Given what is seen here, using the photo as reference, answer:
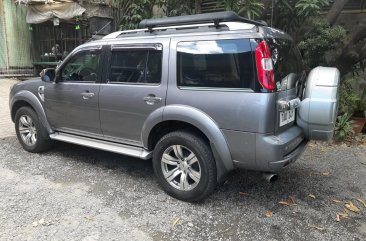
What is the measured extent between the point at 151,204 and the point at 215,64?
168 cm

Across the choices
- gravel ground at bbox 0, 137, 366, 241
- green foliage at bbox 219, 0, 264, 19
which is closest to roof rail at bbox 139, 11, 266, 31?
gravel ground at bbox 0, 137, 366, 241

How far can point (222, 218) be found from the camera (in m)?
3.54

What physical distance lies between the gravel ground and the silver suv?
15.0 inches

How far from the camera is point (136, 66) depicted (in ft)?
13.5

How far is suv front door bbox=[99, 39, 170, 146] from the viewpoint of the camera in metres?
3.89

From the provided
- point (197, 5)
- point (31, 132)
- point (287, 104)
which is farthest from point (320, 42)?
point (31, 132)

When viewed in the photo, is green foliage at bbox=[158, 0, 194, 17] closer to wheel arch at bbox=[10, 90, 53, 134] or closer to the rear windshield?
wheel arch at bbox=[10, 90, 53, 134]

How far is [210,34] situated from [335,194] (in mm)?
2432

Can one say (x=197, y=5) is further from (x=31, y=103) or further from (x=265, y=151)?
(x=265, y=151)

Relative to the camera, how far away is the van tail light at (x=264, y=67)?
3.20 meters

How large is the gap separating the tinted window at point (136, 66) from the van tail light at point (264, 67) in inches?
46.4

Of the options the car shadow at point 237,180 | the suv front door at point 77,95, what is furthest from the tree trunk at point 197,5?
the car shadow at point 237,180

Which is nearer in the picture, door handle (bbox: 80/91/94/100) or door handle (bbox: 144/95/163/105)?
door handle (bbox: 144/95/163/105)

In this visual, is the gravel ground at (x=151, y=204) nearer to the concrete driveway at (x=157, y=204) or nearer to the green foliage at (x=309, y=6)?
the concrete driveway at (x=157, y=204)
